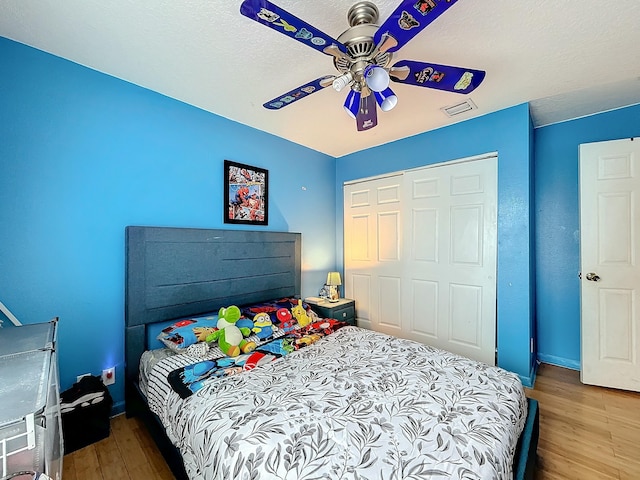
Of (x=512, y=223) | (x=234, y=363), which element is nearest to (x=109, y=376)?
(x=234, y=363)

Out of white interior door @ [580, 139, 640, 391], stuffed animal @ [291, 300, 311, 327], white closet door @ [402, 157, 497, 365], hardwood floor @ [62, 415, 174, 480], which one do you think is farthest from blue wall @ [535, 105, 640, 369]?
hardwood floor @ [62, 415, 174, 480]

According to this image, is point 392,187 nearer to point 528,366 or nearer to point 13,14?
point 528,366

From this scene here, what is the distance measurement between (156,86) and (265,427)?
2.48 m

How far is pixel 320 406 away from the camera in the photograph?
49.6 inches

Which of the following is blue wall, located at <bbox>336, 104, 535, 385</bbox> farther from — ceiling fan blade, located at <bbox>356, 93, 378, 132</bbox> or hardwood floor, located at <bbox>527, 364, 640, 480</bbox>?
ceiling fan blade, located at <bbox>356, 93, 378, 132</bbox>

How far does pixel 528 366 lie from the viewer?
2404mm

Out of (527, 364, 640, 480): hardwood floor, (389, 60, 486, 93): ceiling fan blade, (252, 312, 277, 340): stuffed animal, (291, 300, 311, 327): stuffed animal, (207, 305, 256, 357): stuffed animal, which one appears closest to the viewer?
(389, 60, 486, 93): ceiling fan blade

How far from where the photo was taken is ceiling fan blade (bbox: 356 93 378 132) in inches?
62.4

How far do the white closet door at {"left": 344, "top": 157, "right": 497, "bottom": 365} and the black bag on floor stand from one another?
8.88 ft

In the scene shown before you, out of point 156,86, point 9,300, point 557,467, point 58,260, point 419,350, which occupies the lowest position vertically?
point 557,467

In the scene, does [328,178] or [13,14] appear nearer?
[13,14]

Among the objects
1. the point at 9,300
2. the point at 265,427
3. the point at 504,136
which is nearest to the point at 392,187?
the point at 504,136

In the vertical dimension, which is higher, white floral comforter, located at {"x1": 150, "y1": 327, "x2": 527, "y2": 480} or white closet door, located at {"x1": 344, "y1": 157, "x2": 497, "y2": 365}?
white closet door, located at {"x1": 344, "y1": 157, "x2": 497, "y2": 365}

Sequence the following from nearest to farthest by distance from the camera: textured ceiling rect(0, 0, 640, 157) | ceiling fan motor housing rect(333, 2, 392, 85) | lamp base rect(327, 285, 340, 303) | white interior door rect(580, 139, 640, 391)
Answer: ceiling fan motor housing rect(333, 2, 392, 85) < textured ceiling rect(0, 0, 640, 157) < white interior door rect(580, 139, 640, 391) < lamp base rect(327, 285, 340, 303)
